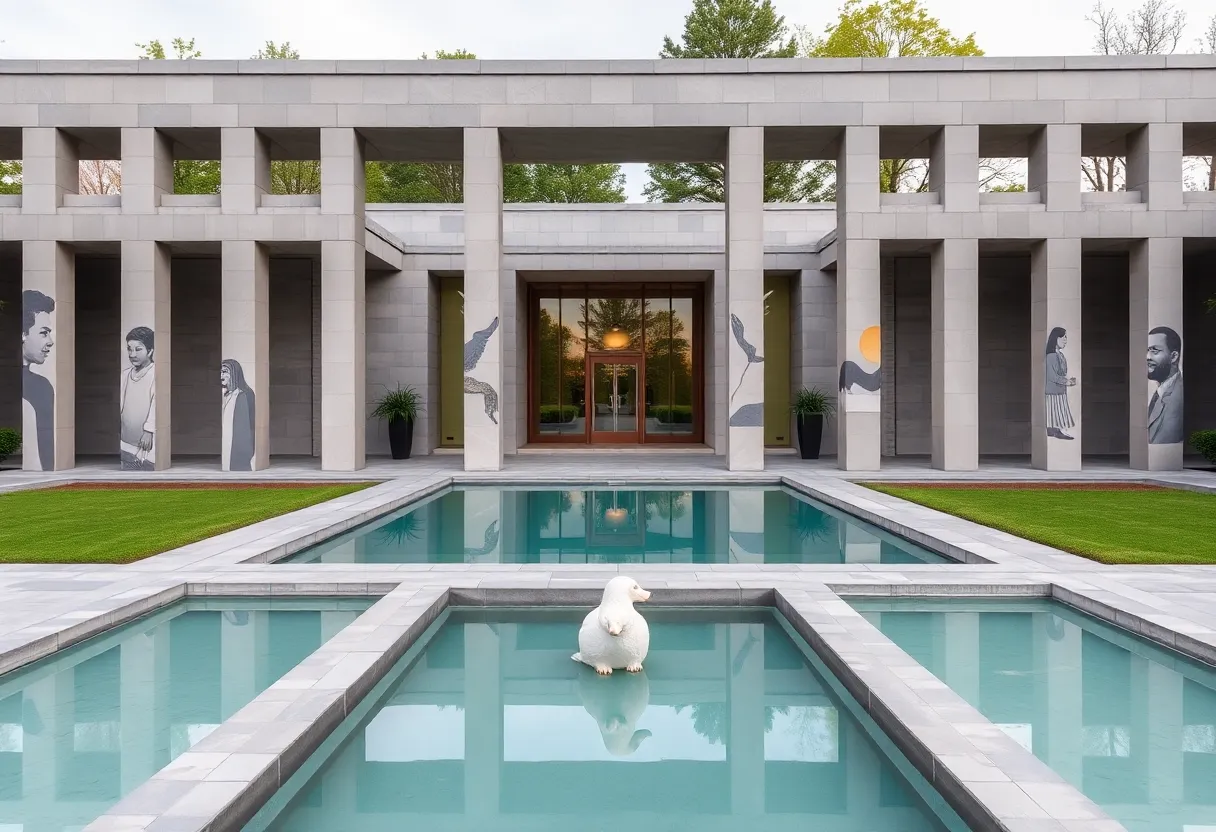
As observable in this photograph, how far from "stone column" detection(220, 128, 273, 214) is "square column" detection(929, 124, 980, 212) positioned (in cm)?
1563

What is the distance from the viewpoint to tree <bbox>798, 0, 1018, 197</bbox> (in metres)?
33.9

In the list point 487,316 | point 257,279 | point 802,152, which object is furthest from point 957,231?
point 257,279

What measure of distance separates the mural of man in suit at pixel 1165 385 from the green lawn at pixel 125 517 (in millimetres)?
17290

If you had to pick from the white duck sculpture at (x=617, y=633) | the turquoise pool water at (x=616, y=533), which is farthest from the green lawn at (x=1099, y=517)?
the white duck sculpture at (x=617, y=633)

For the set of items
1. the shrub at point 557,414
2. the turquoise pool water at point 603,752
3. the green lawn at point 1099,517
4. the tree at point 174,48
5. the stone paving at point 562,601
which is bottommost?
the turquoise pool water at point 603,752

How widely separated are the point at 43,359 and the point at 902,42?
35.1 meters

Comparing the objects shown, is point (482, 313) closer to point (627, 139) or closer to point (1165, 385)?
point (627, 139)

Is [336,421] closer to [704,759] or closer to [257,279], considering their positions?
[257,279]

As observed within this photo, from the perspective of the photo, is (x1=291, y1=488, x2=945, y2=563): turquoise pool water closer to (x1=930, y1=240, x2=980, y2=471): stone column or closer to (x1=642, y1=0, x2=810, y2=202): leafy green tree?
(x1=930, y1=240, x2=980, y2=471): stone column

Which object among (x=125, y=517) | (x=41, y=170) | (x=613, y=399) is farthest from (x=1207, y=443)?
(x=41, y=170)

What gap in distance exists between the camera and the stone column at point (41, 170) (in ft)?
57.3

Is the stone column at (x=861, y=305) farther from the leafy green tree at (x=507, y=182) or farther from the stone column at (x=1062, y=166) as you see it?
the leafy green tree at (x=507, y=182)

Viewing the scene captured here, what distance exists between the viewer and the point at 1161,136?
17266 millimetres

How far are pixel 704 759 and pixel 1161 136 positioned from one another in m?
19.5
